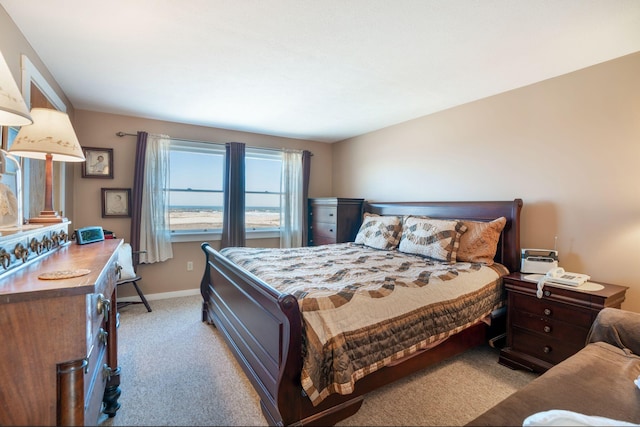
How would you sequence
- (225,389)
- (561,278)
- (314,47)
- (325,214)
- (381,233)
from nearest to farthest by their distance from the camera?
(225,389) → (314,47) → (561,278) → (381,233) → (325,214)

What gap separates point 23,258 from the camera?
0.96 meters

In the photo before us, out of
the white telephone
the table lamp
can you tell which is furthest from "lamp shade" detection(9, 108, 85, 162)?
the white telephone

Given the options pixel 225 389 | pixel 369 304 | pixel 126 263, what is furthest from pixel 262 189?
pixel 225 389

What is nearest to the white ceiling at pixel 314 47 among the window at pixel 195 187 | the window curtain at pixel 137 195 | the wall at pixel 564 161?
the wall at pixel 564 161

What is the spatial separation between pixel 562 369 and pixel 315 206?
353cm

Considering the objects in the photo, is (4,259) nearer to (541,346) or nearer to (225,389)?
(225,389)

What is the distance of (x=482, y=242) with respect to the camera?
99.8 inches

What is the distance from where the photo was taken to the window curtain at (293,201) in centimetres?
441

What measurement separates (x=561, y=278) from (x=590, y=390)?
123cm

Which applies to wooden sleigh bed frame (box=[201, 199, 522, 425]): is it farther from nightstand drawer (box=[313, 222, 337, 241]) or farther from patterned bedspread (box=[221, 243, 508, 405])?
nightstand drawer (box=[313, 222, 337, 241])

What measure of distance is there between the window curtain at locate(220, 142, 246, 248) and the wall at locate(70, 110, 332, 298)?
23cm

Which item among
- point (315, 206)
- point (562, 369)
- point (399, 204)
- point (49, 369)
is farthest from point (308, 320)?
point (315, 206)

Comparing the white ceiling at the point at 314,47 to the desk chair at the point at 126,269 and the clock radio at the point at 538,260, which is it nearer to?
the clock radio at the point at 538,260

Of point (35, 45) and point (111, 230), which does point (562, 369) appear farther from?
point (111, 230)
